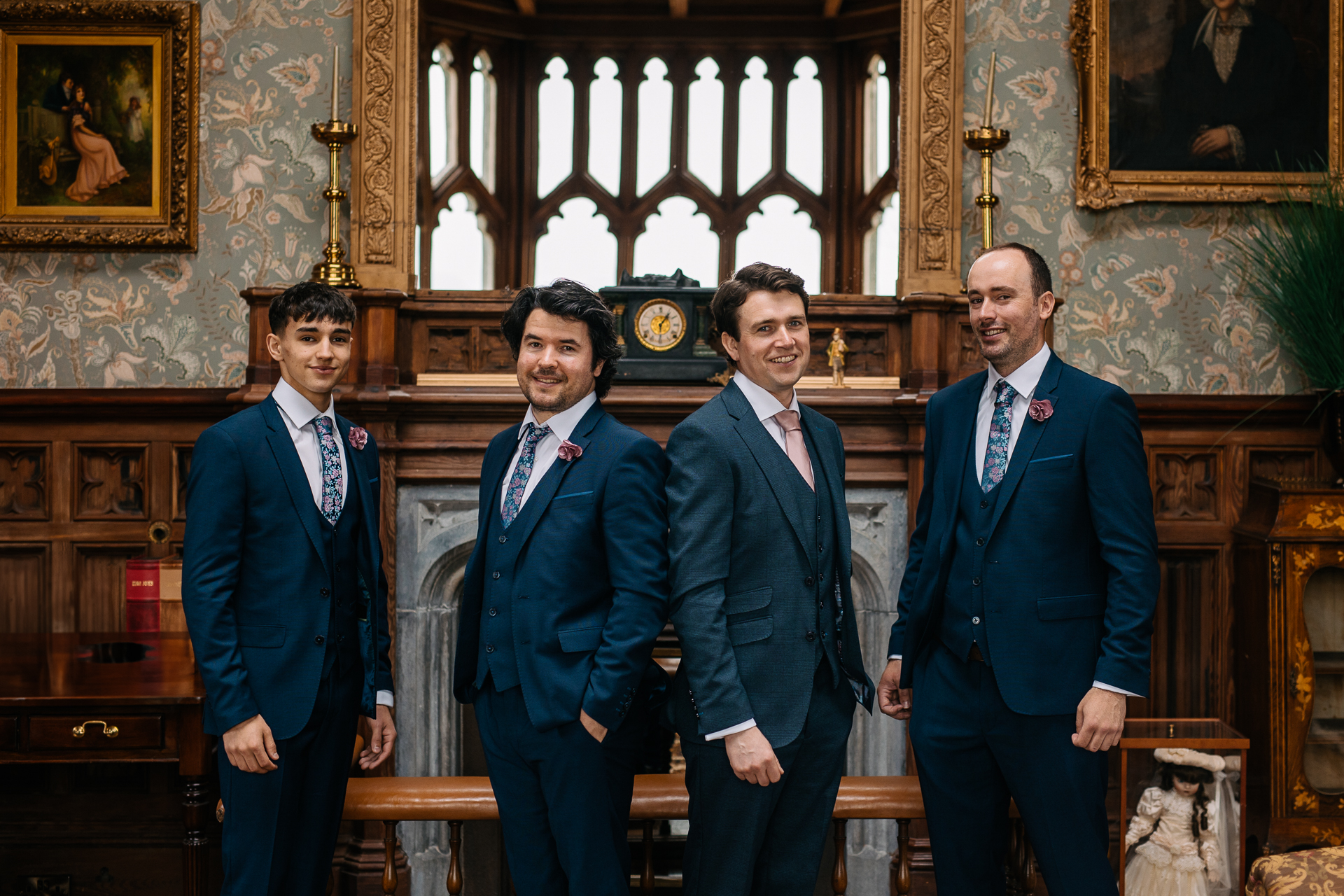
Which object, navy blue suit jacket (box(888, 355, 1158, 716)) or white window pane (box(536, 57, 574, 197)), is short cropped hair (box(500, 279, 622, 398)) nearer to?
navy blue suit jacket (box(888, 355, 1158, 716))

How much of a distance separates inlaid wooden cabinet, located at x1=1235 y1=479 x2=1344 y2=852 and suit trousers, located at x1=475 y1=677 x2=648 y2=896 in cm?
240

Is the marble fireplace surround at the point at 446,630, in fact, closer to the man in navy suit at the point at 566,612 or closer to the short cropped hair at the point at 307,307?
the short cropped hair at the point at 307,307

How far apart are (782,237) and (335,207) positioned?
1990 mm

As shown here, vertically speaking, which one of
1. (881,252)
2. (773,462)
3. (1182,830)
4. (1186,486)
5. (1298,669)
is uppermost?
(881,252)

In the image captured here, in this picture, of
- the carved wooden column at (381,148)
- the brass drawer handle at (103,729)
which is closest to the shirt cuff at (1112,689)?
the brass drawer handle at (103,729)

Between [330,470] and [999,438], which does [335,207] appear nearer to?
[330,470]

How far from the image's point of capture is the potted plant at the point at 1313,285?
3.34 metres

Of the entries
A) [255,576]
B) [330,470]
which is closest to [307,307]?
[330,470]

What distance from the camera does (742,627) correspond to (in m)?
1.78

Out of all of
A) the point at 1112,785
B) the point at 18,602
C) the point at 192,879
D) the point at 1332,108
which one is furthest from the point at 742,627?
the point at 1332,108

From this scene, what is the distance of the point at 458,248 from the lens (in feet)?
14.7

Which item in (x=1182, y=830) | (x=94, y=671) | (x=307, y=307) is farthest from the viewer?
(x=94, y=671)

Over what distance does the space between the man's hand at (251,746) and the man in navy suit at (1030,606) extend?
1.17 meters

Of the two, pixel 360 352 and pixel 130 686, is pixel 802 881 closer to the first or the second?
pixel 130 686
